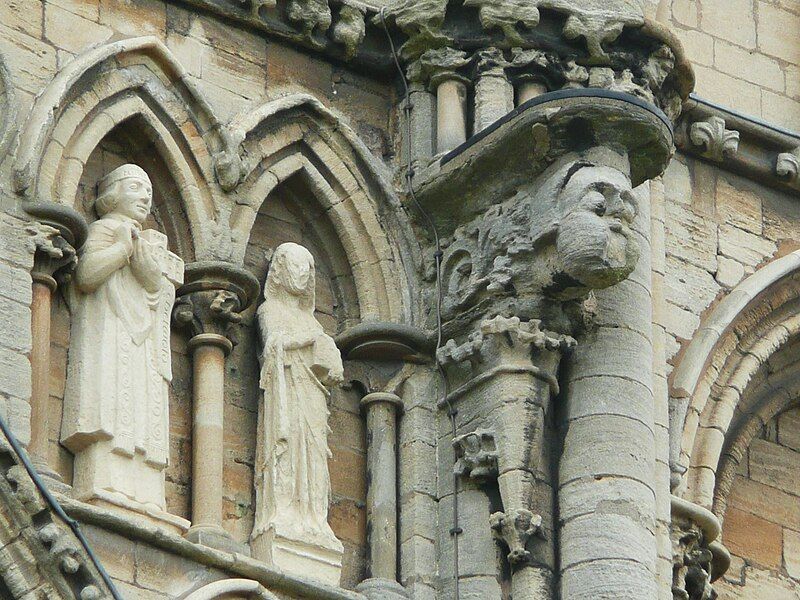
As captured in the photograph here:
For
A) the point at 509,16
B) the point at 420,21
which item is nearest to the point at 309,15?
the point at 420,21

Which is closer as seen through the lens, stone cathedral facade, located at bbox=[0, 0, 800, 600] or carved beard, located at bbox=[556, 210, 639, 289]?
stone cathedral facade, located at bbox=[0, 0, 800, 600]

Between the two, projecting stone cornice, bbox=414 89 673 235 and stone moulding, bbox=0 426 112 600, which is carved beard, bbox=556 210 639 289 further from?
stone moulding, bbox=0 426 112 600

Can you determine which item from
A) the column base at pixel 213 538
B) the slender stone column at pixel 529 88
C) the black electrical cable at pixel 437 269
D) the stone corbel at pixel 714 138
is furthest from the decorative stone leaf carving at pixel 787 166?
the column base at pixel 213 538

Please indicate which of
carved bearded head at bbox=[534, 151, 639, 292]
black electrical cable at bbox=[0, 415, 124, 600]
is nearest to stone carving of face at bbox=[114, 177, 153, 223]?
black electrical cable at bbox=[0, 415, 124, 600]

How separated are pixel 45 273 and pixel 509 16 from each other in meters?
2.54

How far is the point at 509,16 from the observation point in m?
14.7

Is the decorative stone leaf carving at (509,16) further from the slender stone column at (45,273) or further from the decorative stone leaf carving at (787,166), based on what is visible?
the slender stone column at (45,273)

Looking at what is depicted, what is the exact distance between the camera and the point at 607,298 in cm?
1440

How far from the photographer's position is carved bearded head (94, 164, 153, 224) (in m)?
13.7

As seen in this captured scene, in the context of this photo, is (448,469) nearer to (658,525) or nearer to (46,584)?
(658,525)

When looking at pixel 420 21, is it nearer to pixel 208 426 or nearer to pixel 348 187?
pixel 348 187

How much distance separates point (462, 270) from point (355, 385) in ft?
2.10

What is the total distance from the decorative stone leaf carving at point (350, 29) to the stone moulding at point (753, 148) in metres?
1.80

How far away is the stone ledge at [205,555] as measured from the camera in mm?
12781
